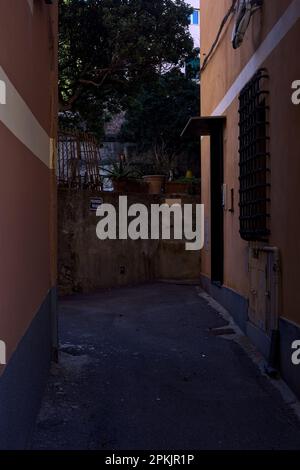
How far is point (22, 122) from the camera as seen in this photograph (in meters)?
3.72

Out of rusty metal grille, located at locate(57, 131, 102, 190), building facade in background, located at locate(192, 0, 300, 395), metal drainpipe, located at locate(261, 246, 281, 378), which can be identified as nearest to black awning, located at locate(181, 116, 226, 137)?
building facade in background, located at locate(192, 0, 300, 395)

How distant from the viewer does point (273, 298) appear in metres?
5.69

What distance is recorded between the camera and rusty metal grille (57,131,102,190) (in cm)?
1205

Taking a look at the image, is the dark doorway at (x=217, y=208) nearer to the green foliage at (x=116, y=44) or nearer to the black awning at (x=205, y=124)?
the black awning at (x=205, y=124)

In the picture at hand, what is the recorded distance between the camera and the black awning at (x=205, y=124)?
9.39 metres

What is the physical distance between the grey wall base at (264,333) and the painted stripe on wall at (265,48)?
8.92 ft

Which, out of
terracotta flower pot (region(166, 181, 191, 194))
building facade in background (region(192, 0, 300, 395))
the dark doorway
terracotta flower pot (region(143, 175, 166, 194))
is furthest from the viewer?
terracotta flower pot (region(166, 181, 191, 194))

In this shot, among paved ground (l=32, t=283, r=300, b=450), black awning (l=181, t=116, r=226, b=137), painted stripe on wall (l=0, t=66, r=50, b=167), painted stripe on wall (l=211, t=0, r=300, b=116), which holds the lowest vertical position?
paved ground (l=32, t=283, r=300, b=450)

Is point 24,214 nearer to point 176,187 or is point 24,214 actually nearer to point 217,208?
point 217,208

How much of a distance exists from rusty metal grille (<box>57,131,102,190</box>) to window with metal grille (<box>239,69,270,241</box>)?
5540 mm

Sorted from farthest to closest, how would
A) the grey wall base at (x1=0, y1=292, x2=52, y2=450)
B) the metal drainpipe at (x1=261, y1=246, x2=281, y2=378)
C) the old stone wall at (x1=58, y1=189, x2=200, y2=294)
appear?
the old stone wall at (x1=58, y1=189, x2=200, y2=294)
the metal drainpipe at (x1=261, y1=246, x2=281, y2=378)
the grey wall base at (x1=0, y1=292, x2=52, y2=450)

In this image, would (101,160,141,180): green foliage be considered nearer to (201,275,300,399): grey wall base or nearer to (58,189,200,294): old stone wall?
(58,189,200,294): old stone wall

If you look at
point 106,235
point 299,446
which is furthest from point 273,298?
point 106,235

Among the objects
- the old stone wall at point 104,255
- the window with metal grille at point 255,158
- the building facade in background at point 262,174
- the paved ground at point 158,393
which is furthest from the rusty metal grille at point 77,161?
the window with metal grille at point 255,158
